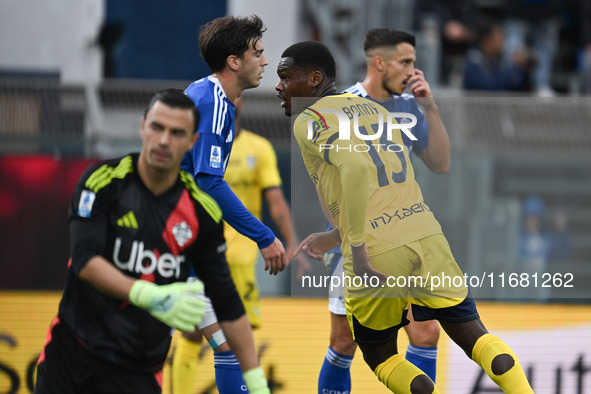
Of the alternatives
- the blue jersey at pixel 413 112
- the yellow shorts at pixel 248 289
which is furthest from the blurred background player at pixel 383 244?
the yellow shorts at pixel 248 289

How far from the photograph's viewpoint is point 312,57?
4922 millimetres

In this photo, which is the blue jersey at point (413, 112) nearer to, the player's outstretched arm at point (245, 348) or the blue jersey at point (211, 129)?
the blue jersey at point (211, 129)

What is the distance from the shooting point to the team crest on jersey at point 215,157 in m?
4.87

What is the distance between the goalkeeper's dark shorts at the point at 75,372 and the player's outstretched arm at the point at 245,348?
459mm

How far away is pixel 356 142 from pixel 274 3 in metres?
9.50

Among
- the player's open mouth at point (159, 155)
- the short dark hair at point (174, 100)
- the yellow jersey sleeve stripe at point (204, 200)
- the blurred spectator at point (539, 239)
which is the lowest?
the blurred spectator at point (539, 239)

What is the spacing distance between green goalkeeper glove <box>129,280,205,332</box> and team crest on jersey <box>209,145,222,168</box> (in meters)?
1.43

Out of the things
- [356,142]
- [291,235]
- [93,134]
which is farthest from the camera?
[93,134]

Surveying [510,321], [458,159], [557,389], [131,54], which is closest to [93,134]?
[131,54]

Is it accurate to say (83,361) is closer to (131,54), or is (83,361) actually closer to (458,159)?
(458,159)

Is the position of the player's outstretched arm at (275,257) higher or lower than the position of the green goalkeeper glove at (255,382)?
higher

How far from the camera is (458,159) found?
10875mm

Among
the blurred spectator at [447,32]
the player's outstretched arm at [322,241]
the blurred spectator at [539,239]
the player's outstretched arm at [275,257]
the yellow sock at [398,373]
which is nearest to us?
the yellow sock at [398,373]

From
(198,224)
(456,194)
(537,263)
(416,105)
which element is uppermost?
(416,105)
